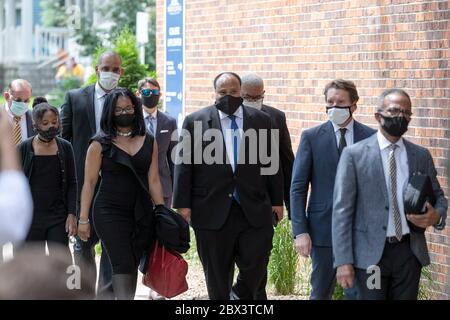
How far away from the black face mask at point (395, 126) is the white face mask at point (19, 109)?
4.82m

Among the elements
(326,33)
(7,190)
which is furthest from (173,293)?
(7,190)

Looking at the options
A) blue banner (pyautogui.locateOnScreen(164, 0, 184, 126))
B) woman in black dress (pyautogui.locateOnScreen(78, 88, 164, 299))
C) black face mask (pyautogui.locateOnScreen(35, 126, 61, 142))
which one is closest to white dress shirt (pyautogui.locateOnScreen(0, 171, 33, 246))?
woman in black dress (pyautogui.locateOnScreen(78, 88, 164, 299))

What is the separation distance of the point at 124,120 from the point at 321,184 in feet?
5.70

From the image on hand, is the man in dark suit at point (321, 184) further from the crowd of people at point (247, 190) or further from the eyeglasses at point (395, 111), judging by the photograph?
the eyeglasses at point (395, 111)

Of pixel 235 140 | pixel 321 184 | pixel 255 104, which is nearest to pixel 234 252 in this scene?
pixel 235 140

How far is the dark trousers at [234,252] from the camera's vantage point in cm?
789

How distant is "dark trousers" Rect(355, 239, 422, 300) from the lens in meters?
6.31

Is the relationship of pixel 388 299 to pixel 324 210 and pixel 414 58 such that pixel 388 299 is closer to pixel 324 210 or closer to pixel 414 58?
pixel 324 210

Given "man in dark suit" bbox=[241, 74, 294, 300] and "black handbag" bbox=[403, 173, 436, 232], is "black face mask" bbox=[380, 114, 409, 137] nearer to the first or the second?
"black handbag" bbox=[403, 173, 436, 232]

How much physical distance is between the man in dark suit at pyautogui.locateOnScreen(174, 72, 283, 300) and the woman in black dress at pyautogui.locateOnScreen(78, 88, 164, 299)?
323 millimetres

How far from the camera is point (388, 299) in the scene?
6410 millimetres

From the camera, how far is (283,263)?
10.1 metres

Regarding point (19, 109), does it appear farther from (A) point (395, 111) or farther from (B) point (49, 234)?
(A) point (395, 111)

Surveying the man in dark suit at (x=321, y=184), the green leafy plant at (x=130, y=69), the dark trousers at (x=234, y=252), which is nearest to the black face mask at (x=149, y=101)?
the dark trousers at (x=234, y=252)
